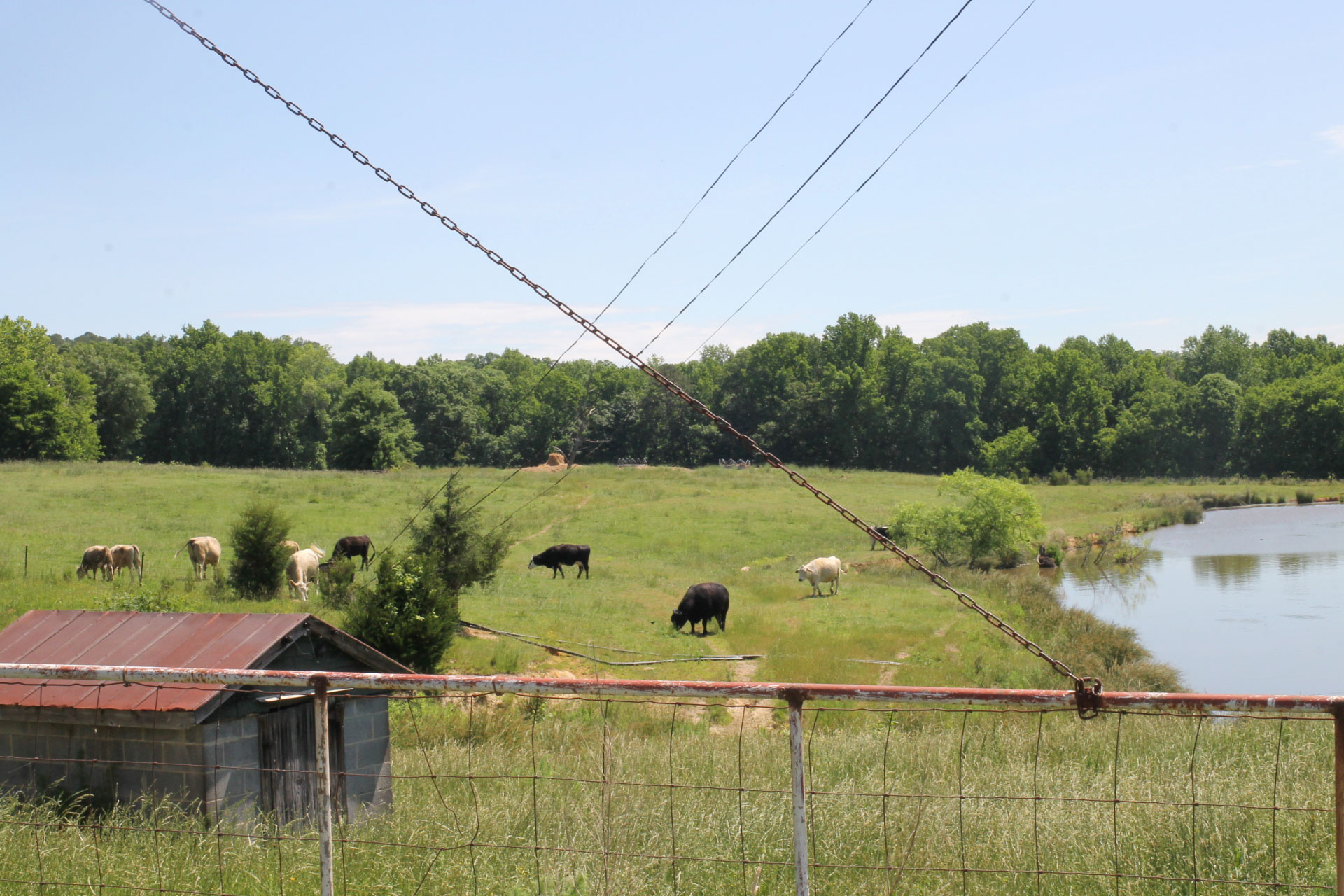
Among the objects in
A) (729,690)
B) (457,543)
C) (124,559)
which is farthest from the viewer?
(124,559)

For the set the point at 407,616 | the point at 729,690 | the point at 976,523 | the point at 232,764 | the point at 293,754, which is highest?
the point at 729,690

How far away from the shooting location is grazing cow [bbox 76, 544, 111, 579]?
23297mm

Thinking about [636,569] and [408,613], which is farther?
[636,569]

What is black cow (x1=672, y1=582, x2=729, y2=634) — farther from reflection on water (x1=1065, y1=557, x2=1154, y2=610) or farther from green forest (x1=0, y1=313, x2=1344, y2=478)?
green forest (x1=0, y1=313, x2=1344, y2=478)

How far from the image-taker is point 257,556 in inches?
905

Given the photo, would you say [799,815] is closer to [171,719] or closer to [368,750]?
[171,719]

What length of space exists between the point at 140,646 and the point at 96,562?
60.8ft

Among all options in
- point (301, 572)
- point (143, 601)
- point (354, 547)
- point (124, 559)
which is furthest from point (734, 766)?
point (354, 547)

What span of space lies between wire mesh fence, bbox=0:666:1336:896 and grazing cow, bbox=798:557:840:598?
1853 centimetres

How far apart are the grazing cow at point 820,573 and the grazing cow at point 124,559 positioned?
54.8 ft

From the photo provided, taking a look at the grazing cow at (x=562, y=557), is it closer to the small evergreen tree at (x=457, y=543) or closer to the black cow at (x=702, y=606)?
the small evergreen tree at (x=457, y=543)

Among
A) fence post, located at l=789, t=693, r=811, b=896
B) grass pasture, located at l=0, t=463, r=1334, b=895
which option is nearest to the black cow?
grass pasture, located at l=0, t=463, r=1334, b=895

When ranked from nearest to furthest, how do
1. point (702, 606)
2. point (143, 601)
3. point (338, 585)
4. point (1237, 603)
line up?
point (143, 601) → point (338, 585) → point (702, 606) → point (1237, 603)

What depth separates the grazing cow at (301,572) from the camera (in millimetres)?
23438
